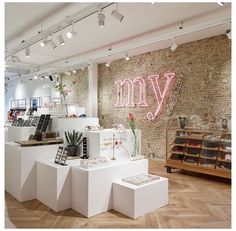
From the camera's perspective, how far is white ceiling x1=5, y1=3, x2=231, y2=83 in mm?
4523

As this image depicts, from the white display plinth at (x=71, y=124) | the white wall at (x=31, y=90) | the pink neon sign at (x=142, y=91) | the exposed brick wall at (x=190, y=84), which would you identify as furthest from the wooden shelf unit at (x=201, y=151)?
the white wall at (x=31, y=90)

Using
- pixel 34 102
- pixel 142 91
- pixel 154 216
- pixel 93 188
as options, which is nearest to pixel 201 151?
pixel 154 216

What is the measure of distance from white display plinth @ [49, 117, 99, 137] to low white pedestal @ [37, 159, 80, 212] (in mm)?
975

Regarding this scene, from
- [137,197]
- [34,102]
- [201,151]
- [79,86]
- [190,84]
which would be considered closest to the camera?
[137,197]

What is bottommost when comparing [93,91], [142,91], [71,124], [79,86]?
[71,124]

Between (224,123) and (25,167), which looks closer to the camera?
(25,167)

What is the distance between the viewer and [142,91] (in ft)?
26.1

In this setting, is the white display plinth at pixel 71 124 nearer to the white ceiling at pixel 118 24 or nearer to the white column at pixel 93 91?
the white ceiling at pixel 118 24

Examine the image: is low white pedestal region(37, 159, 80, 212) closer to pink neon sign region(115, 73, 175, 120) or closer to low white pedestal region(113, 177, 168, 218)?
low white pedestal region(113, 177, 168, 218)

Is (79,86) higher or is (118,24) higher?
(118,24)

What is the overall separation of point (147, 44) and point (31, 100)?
812cm

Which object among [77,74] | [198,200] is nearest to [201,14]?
[198,200]

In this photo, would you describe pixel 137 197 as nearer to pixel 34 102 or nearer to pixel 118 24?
pixel 118 24

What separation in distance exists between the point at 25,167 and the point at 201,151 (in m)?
3.88
